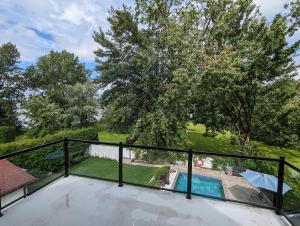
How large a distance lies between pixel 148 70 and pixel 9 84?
1998cm

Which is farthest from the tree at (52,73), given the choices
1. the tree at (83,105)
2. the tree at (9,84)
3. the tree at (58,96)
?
the tree at (83,105)

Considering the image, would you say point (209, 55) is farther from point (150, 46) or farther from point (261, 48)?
point (150, 46)

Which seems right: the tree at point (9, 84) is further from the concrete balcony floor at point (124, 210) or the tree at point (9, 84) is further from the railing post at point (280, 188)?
the railing post at point (280, 188)

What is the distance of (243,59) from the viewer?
9.05 m

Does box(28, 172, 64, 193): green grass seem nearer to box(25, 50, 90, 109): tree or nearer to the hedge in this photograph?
the hedge


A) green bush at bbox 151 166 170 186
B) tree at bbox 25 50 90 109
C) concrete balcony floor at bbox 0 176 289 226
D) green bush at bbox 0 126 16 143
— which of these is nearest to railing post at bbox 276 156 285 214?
concrete balcony floor at bbox 0 176 289 226

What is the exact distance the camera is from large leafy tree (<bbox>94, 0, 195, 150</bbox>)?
9469 millimetres

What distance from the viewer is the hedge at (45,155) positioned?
4.45 m

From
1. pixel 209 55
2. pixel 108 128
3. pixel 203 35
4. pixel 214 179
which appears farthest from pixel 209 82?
pixel 108 128

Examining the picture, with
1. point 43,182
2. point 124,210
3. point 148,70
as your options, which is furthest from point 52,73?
point 124,210

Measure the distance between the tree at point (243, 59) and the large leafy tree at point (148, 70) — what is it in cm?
119

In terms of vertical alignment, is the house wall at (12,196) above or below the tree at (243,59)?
below

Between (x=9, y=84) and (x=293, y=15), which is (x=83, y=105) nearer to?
(x=9, y=84)

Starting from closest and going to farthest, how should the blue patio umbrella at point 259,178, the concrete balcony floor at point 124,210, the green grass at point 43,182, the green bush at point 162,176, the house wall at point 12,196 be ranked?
the concrete balcony floor at point 124,210
the house wall at point 12,196
the green grass at point 43,182
the blue patio umbrella at point 259,178
the green bush at point 162,176
